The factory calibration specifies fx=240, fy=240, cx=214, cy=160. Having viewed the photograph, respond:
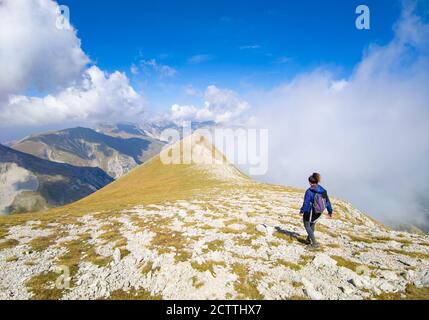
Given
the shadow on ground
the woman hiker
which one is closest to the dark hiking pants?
the woman hiker

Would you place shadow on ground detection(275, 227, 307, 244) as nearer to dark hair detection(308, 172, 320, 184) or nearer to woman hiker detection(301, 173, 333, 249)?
woman hiker detection(301, 173, 333, 249)

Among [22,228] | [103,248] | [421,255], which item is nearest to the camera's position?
[421,255]

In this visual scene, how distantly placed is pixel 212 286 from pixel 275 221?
15.7 m

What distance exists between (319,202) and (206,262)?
8.90 m

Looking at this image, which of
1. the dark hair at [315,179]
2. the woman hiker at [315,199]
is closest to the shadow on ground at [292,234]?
the woman hiker at [315,199]

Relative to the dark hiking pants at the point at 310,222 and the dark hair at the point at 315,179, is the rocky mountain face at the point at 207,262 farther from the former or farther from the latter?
the dark hair at the point at 315,179

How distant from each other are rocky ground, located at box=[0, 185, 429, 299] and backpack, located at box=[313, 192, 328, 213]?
304cm

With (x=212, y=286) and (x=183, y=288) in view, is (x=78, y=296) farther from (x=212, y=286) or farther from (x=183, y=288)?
(x=212, y=286)

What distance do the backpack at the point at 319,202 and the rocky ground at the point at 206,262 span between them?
304 centimetres

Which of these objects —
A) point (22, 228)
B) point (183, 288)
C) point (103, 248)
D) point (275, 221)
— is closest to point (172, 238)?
point (103, 248)

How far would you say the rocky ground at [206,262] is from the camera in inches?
494

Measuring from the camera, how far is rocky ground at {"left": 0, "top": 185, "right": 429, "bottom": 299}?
12539 mm
